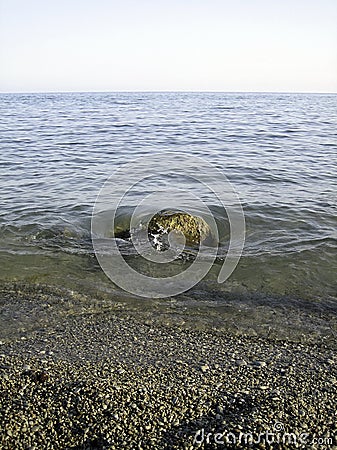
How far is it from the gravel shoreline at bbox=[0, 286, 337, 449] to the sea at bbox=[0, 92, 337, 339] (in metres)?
0.57

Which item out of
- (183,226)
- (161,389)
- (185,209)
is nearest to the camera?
(161,389)

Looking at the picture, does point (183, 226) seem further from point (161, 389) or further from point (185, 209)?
point (161, 389)

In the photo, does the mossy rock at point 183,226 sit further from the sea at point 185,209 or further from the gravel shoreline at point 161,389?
the gravel shoreline at point 161,389

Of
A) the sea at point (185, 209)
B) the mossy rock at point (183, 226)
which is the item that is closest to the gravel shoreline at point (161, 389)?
the sea at point (185, 209)

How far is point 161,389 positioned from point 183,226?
16.1 feet

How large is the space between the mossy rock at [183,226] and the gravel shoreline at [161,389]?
342 cm

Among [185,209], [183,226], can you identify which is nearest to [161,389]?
[183,226]

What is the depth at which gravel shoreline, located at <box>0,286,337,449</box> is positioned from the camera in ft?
11.4

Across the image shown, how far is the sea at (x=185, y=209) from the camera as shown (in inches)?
240

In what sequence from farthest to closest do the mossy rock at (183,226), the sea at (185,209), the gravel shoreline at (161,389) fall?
the mossy rock at (183,226), the sea at (185,209), the gravel shoreline at (161,389)

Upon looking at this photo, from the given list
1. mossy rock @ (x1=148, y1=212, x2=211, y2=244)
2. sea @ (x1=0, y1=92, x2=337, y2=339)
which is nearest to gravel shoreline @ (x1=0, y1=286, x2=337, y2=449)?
sea @ (x1=0, y1=92, x2=337, y2=339)

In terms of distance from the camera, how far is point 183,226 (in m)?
8.68

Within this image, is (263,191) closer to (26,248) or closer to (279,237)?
(279,237)

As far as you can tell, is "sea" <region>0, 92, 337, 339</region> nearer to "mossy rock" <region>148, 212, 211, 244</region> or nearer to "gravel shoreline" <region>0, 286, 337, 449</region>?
"mossy rock" <region>148, 212, 211, 244</region>
